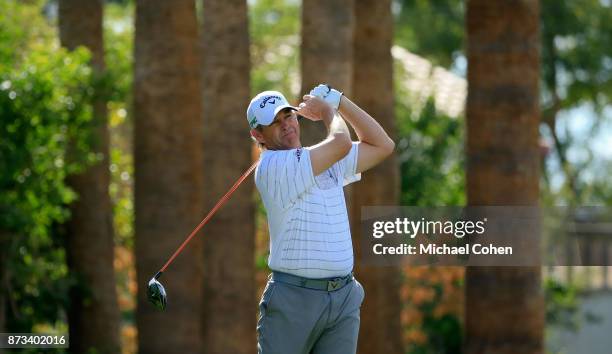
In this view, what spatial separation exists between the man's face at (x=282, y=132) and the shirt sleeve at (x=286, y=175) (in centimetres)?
10

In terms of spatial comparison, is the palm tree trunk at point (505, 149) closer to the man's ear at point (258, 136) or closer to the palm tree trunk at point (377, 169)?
the palm tree trunk at point (377, 169)

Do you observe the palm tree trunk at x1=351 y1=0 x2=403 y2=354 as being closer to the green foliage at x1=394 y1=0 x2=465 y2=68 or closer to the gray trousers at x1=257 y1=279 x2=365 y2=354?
the gray trousers at x1=257 y1=279 x2=365 y2=354

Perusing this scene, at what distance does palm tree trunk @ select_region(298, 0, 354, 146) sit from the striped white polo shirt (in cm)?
481

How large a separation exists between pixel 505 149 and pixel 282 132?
4.97 metres

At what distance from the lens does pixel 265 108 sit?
6.29 metres

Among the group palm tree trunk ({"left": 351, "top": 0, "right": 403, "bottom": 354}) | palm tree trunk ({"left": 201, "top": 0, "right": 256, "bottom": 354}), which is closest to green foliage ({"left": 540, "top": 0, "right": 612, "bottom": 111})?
palm tree trunk ({"left": 351, "top": 0, "right": 403, "bottom": 354})

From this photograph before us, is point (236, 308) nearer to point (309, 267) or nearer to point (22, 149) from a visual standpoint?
point (22, 149)

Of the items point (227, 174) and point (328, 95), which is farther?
point (227, 174)

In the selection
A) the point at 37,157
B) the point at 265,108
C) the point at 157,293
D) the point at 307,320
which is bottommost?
the point at 307,320

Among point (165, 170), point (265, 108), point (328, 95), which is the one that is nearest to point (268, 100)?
point (265, 108)

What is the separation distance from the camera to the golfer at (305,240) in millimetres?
6188

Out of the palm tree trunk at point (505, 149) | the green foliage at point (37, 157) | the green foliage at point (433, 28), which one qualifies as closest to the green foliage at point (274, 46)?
the green foliage at point (433, 28)

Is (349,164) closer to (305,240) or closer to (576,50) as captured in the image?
(305,240)

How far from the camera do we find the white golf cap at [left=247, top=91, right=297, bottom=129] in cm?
627
